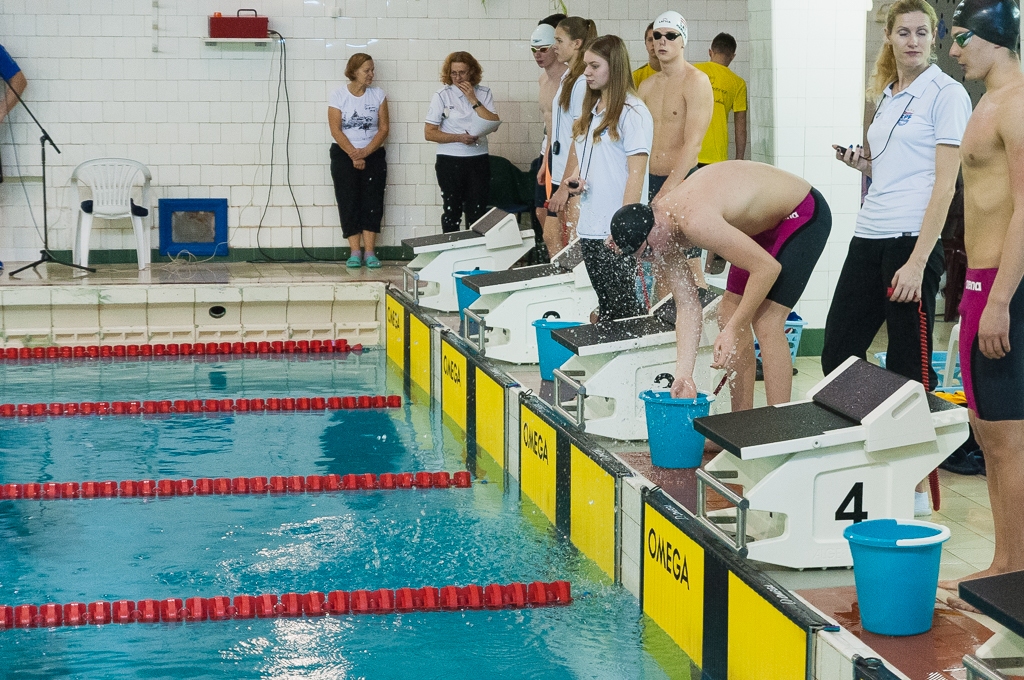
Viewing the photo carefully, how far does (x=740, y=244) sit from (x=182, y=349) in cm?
544

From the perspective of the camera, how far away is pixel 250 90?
9.89 meters

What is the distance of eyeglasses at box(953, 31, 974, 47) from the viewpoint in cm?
290

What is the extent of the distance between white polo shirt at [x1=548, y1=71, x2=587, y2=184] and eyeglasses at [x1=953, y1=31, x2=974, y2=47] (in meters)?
3.09

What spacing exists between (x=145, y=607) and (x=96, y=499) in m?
1.44

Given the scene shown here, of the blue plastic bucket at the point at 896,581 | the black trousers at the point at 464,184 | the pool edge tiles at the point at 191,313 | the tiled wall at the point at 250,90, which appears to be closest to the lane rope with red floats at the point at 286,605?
the blue plastic bucket at the point at 896,581

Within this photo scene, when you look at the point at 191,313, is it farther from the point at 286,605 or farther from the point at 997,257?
the point at 997,257

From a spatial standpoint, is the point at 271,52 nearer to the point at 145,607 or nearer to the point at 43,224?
the point at 43,224

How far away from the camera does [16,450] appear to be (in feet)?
19.2

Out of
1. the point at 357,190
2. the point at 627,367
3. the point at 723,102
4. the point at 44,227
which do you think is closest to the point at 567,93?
the point at 627,367

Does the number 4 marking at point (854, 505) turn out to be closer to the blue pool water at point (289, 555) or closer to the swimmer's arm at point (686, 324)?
the blue pool water at point (289, 555)

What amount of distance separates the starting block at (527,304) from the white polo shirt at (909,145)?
7.36ft

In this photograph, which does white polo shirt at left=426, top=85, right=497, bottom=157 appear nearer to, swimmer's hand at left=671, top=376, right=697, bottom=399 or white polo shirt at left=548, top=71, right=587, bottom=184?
white polo shirt at left=548, top=71, right=587, bottom=184

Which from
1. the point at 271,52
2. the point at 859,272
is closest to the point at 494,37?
the point at 271,52

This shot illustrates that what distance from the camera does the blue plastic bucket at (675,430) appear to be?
4.01 metres
